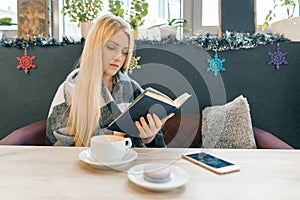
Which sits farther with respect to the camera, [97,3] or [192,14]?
[192,14]

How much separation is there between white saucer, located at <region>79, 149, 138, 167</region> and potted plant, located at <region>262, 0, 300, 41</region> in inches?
57.6

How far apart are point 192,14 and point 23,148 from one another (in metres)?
1.71

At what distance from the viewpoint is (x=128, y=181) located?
0.73m

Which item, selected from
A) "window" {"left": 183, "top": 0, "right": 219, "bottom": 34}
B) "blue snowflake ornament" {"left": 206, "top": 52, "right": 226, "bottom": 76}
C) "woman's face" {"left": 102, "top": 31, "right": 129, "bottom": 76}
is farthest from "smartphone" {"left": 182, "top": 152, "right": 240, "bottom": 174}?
"window" {"left": 183, "top": 0, "right": 219, "bottom": 34}

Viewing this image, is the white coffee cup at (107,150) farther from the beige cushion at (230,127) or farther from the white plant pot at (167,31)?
the white plant pot at (167,31)

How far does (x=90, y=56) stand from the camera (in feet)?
4.23

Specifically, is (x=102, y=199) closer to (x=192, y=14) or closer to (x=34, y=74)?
(x=34, y=74)

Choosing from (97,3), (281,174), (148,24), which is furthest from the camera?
(148,24)

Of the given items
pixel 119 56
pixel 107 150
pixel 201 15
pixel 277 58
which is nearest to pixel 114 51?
pixel 119 56

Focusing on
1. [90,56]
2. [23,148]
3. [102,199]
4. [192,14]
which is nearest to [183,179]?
[102,199]

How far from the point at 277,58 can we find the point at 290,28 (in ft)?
0.81

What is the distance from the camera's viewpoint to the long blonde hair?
125cm

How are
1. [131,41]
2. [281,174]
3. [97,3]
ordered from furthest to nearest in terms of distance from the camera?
[97,3] < [131,41] < [281,174]

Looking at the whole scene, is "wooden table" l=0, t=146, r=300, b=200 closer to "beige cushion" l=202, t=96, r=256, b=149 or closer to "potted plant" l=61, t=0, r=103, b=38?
"beige cushion" l=202, t=96, r=256, b=149
